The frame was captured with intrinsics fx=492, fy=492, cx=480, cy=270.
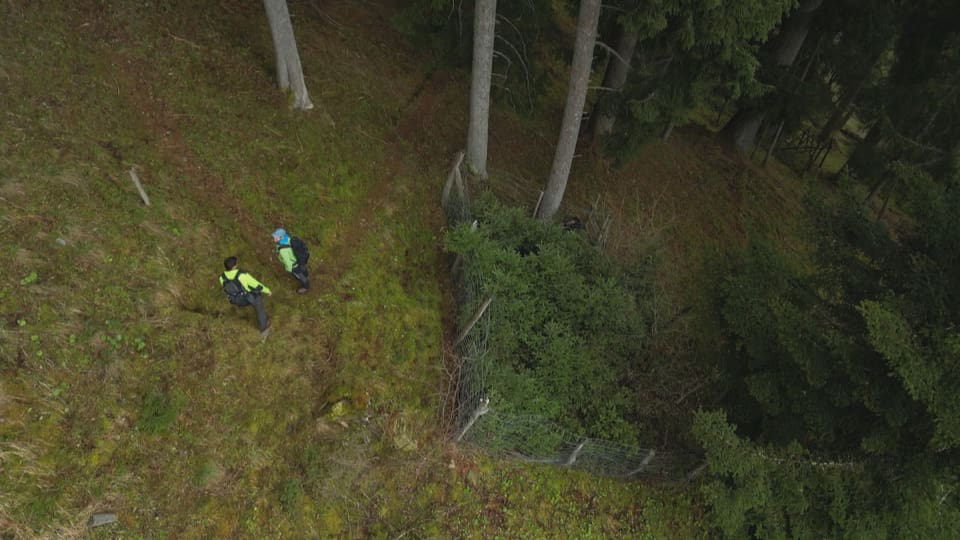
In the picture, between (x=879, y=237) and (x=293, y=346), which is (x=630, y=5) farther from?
(x=293, y=346)

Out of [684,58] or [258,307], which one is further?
[684,58]

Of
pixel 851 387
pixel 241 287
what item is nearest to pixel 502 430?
pixel 241 287

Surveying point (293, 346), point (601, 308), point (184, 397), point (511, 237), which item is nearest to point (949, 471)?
point (601, 308)

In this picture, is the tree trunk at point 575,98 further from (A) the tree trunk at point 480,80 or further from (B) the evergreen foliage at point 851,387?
(B) the evergreen foliage at point 851,387

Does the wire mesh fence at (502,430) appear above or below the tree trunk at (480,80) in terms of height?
below

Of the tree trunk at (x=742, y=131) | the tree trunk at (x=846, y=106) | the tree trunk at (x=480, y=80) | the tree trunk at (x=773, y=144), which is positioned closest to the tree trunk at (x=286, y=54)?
the tree trunk at (x=480, y=80)

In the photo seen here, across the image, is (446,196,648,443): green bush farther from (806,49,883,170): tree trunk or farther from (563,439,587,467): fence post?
(806,49,883,170): tree trunk

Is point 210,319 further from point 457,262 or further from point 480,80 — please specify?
point 480,80

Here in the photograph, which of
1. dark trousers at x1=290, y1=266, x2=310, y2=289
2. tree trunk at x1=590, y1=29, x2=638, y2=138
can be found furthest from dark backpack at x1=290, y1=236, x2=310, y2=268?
tree trunk at x1=590, y1=29, x2=638, y2=138
